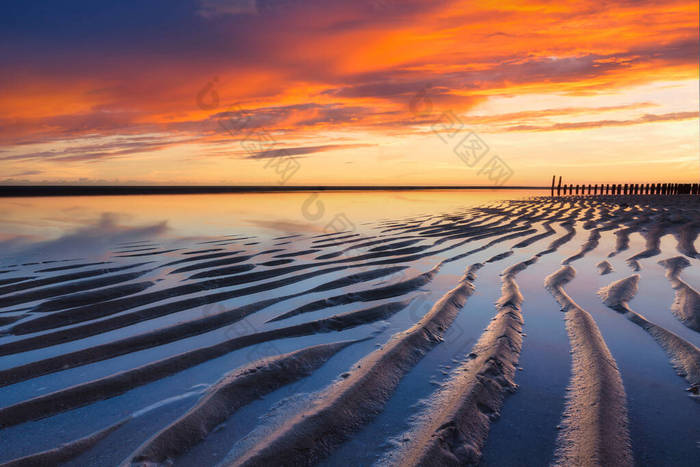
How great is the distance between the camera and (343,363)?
240cm

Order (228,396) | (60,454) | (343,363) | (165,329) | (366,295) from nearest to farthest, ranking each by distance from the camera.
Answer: (60,454) → (228,396) → (343,363) → (165,329) → (366,295)

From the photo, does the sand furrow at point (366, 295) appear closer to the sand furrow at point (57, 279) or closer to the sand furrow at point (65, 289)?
the sand furrow at point (65, 289)

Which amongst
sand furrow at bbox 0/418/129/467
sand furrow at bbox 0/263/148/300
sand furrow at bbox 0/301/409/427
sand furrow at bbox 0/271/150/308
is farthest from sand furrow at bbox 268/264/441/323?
sand furrow at bbox 0/263/148/300

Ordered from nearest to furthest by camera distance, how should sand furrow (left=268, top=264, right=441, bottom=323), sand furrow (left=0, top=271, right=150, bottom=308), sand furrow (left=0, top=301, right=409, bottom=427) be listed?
sand furrow (left=0, top=301, right=409, bottom=427) → sand furrow (left=268, top=264, right=441, bottom=323) → sand furrow (left=0, top=271, right=150, bottom=308)

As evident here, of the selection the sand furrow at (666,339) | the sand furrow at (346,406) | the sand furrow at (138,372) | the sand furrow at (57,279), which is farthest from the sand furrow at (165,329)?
the sand furrow at (666,339)

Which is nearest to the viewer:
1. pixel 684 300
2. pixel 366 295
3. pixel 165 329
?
pixel 165 329

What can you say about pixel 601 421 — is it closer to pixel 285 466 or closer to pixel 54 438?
pixel 285 466

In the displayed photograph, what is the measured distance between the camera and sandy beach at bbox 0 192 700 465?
1668 mm

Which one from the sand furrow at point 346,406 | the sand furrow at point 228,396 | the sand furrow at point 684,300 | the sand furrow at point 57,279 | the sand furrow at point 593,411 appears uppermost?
the sand furrow at point 684,300

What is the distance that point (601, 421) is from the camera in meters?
1.77

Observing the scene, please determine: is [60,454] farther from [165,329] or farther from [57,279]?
[57,279]

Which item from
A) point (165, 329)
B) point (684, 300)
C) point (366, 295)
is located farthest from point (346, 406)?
point (684, 300)

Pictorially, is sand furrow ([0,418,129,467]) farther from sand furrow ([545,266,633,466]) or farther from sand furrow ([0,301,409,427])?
sand furrow ([545,266,633,466])

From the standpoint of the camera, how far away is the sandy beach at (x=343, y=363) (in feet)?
5.47
